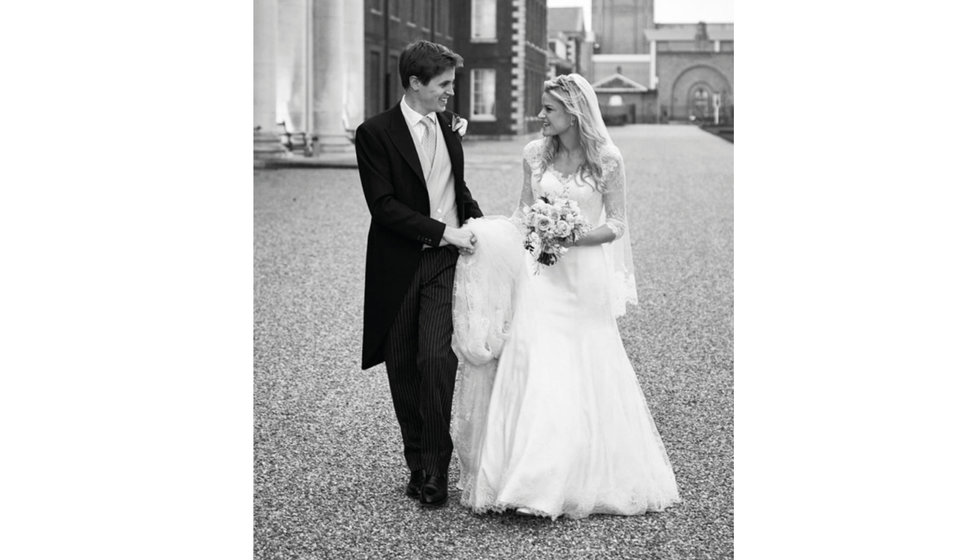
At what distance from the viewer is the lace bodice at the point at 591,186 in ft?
15.1

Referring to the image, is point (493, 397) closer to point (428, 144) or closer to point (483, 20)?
point (428, 144)

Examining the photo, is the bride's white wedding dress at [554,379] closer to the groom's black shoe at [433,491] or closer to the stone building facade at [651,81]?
the groom's black shoe at [433,491]

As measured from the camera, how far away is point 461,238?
4.65 meters

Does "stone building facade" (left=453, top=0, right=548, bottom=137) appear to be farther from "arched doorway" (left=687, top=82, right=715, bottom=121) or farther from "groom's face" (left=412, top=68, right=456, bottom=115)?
"groom's face" (left=412, top=68, right=456, bottom=115)

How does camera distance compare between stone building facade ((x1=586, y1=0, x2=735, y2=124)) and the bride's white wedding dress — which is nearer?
the bride's white wedding dress

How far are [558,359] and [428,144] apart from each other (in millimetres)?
973

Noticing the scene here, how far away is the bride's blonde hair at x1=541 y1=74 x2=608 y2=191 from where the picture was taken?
4539 mm

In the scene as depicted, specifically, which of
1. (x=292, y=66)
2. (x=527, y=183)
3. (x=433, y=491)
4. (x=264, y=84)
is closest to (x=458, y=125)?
(x=527, y=183)

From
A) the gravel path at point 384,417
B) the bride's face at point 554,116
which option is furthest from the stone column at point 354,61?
the bride's face at point 554,116

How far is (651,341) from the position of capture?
7.94m

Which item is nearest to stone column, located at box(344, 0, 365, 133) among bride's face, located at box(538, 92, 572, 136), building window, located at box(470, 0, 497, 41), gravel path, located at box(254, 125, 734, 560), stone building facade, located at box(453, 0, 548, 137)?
gravel path, located at box(254, 125, 734, 560)
